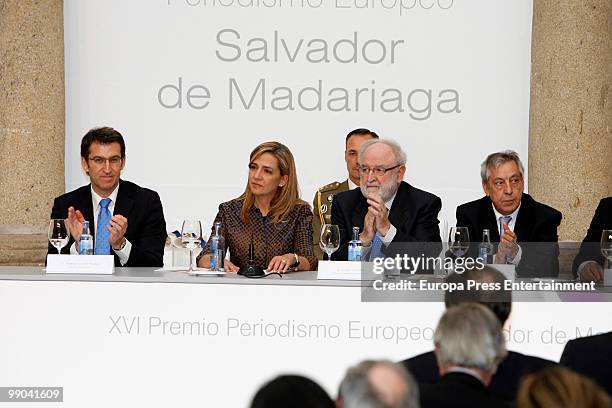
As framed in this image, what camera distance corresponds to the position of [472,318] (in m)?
2.84

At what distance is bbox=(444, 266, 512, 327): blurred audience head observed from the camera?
345 centimetres

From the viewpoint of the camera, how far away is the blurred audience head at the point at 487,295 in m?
3.45

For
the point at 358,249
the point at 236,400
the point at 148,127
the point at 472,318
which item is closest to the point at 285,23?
the point at 148,127

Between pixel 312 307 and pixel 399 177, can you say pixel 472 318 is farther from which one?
pixel 399 177

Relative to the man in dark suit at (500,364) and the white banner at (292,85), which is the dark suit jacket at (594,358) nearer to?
the man in dark suit at (500,364)

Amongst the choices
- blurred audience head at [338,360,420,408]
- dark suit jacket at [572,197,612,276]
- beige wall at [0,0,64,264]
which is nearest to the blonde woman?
dark suit jacket at [572,197,612,276]

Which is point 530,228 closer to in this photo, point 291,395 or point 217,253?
point 217,253

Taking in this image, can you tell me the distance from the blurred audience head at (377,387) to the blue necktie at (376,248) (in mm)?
2463

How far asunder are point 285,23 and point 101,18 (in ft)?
4.35

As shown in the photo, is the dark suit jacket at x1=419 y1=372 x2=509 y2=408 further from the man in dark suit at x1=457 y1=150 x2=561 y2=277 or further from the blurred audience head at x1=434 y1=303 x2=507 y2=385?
the man in dark suit at x1=457 y1=150 x2=561 y2=277

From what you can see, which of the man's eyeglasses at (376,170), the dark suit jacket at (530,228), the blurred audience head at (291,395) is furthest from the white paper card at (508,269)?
the blurred audience head at (291,395)

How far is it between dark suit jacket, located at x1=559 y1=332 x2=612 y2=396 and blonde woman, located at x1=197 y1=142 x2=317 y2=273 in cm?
201

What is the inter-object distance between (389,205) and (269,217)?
23.5 inches

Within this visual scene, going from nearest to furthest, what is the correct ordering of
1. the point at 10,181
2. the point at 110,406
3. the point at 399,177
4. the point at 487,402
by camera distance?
the point at 487,402, the point at 110,406, the point at 399,177, the point at 10,181
